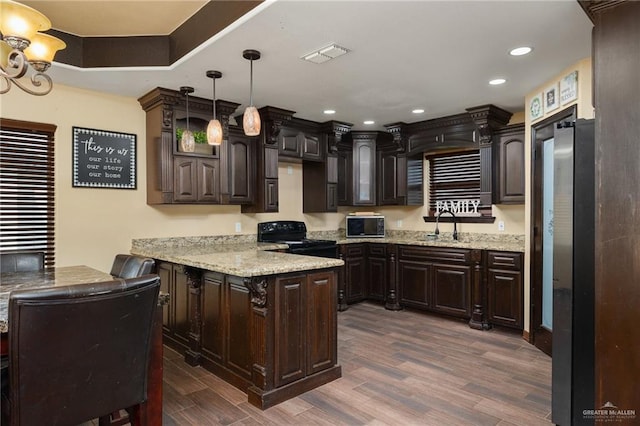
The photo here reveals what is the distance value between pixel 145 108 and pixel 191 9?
1.64 m

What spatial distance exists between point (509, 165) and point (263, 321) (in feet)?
11.1

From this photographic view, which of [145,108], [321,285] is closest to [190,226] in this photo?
[145,108]

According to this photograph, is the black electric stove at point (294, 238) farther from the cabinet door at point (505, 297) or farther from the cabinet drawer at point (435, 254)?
the cabinet door at point (505, 297)

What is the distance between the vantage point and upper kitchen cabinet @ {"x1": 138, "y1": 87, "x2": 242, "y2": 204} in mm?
3896

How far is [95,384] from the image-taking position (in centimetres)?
155

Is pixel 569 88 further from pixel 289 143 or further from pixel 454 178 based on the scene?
pixel 289 143

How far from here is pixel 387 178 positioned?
18.7 feet

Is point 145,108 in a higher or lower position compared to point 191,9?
lower

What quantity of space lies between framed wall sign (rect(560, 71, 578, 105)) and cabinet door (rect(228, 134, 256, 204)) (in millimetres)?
3201

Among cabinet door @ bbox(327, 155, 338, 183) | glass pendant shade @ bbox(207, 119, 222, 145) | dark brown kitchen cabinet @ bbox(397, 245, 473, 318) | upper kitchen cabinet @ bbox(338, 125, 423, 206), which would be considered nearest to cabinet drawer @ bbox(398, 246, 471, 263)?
dark brown kitchen cabinet @ bbox(397, 245, 473, 318)

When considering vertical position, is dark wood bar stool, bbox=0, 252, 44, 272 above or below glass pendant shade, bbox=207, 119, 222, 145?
below

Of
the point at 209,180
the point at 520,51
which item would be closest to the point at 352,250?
the point at 209,180

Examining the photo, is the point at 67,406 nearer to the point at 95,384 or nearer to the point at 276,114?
the point at 95,384

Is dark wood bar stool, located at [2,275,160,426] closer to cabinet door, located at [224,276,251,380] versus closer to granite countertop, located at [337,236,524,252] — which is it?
cabinet door, located at [224,276,251,380]
